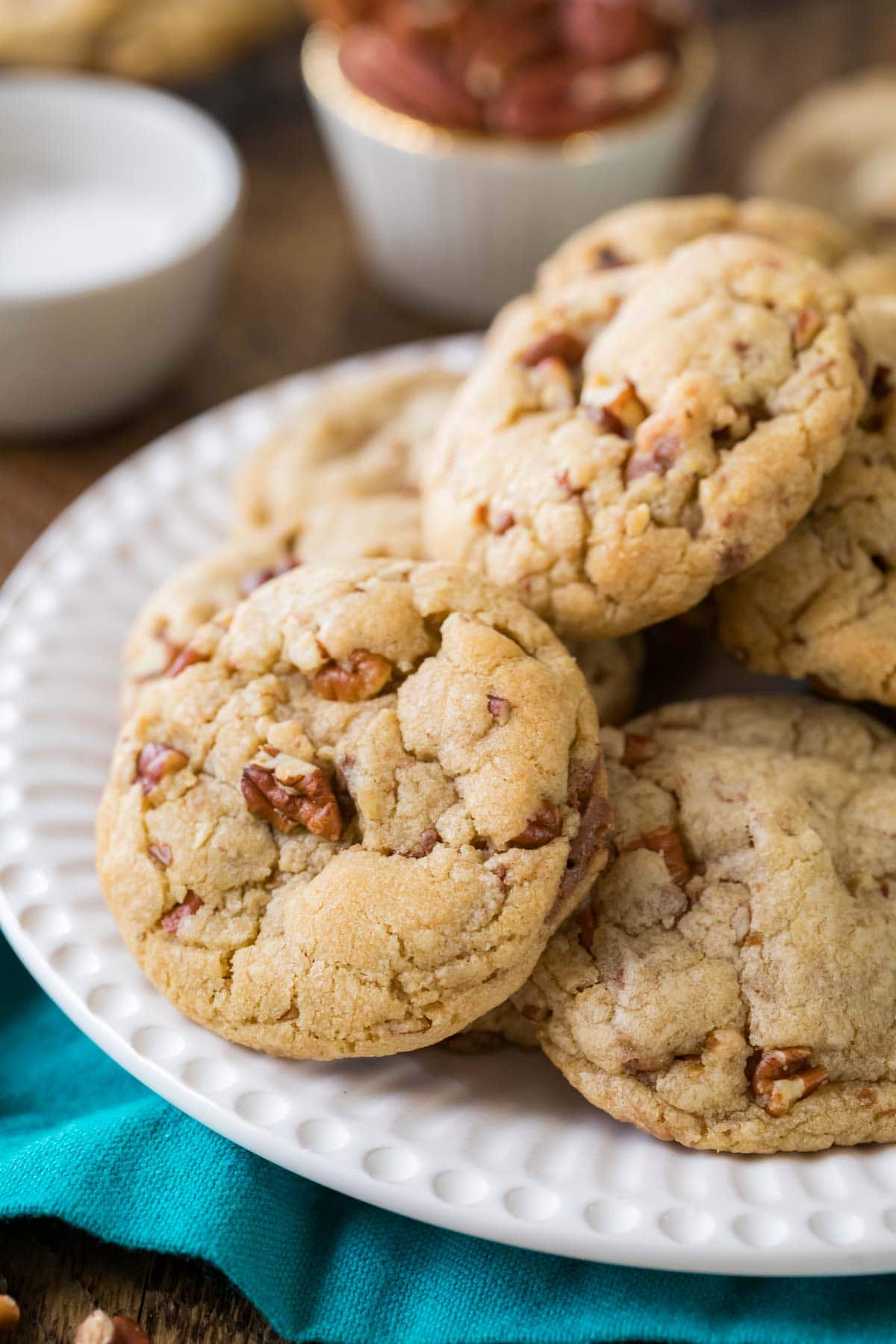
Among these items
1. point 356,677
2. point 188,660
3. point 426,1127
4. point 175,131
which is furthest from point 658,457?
point 175,131

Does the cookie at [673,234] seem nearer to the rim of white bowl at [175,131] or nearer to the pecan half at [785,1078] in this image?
the rim of white bowl at [175,131]

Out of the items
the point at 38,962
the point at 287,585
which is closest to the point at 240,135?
the point at 287,585

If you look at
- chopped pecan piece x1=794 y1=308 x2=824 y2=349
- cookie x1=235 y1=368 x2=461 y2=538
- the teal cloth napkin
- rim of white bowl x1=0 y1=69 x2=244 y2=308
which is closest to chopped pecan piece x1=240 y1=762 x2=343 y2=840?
the teal cloth napkin

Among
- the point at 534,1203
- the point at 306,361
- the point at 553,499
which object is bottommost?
the point at 306,361

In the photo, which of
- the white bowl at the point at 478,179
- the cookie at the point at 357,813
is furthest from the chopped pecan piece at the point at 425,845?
the white bowl at the point at 478,179

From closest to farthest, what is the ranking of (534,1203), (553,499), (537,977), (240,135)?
(534,1203)
(537,977)
(553,499)
(240,135)

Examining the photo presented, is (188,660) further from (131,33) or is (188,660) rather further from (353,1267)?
(131,33)

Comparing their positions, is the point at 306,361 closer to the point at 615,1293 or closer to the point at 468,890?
the point at 468,890
